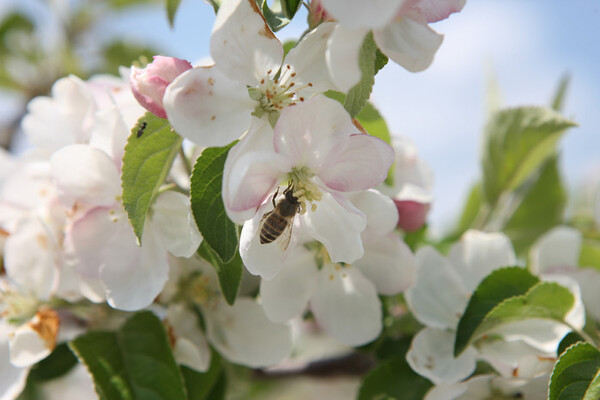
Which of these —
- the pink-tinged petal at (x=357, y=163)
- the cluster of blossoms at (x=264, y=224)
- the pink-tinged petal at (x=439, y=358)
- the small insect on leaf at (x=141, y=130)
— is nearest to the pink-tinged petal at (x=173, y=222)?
the cluster of blossoms at (x=264, y=224)

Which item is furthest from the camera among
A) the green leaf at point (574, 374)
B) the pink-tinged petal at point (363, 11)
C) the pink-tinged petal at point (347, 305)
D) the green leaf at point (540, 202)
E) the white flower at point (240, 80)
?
the green leaf at point (540, 202)

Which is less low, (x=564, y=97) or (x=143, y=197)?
(x=143, y=197)

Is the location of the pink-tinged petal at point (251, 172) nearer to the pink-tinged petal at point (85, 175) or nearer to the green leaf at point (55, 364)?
the pink-tinged petal at point (85, 175)

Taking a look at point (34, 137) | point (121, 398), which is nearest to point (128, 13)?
point (34, 137)

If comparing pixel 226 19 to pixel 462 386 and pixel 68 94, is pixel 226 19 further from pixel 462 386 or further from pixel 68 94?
pixel 462 386

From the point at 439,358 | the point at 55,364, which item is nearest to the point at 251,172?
the point at 439,358

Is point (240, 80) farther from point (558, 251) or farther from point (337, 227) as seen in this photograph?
point (558, 251)
